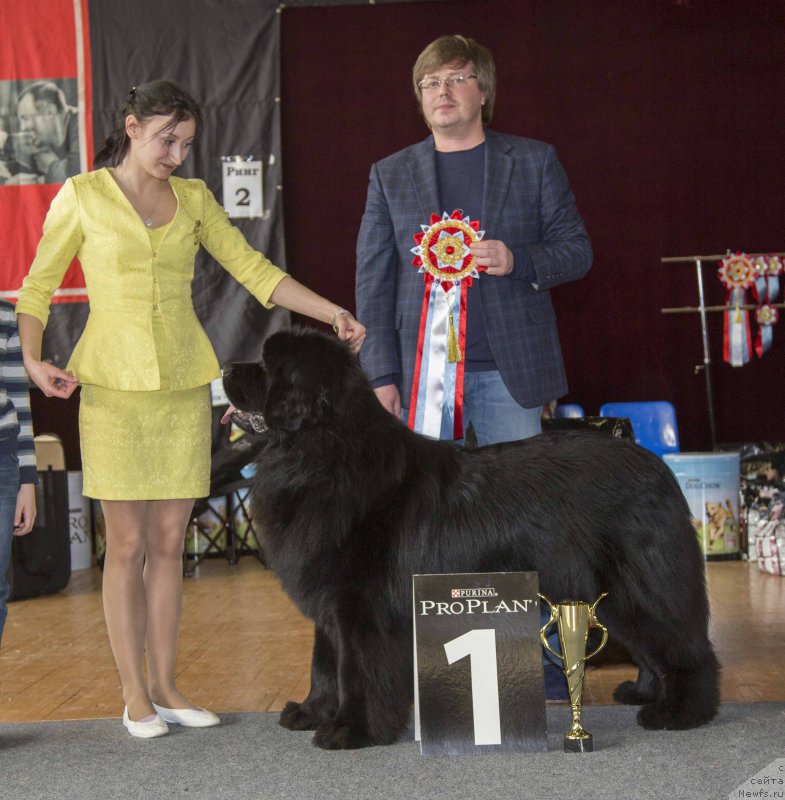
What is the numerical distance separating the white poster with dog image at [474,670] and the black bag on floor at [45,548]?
11.5 feet

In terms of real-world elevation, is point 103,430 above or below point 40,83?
below

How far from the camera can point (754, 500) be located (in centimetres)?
629

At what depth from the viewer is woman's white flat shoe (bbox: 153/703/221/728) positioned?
300cm

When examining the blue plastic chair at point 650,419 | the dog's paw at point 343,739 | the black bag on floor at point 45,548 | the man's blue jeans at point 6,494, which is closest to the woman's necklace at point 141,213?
the man's blue jeans at point 6,494

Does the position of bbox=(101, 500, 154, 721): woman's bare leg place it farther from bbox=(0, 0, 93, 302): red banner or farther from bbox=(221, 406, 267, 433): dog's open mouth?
bbox=(0, 0, 93, 302): red banner

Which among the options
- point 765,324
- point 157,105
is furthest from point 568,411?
point 157,105

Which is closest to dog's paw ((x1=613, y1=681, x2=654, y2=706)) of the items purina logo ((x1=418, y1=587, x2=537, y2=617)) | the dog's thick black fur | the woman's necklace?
the dog's thick black fur

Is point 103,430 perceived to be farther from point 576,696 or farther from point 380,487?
point 576,696

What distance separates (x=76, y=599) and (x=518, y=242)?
3454mm

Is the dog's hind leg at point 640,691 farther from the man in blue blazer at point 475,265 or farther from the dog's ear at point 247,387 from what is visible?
the dog's ear at point 247,387

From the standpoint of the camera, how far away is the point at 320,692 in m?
2.86

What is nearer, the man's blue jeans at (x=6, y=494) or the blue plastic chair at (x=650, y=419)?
the man's blue jeans at (x=6, y=494)

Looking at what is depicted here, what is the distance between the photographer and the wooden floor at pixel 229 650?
3.42 meters

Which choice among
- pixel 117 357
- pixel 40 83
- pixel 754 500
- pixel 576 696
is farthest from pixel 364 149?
pixel 576 696
